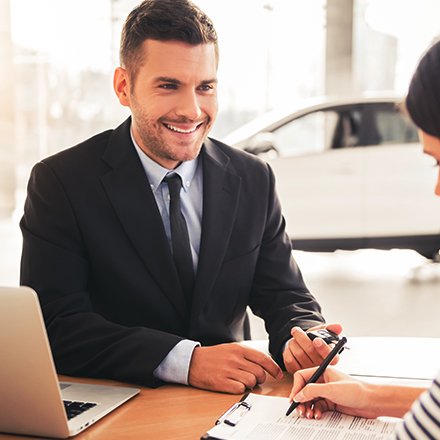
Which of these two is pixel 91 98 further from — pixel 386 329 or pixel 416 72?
pixel 416 72

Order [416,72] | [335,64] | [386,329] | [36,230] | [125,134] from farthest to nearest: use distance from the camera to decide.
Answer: [335,64], [386,329], [125,134], [36,230], [416,72]

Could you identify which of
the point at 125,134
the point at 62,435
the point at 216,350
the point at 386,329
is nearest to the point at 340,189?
the point at 386,329

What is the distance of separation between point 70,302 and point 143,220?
0.83ft

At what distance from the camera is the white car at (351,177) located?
4773mm

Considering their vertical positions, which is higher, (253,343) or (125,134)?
(125,134)

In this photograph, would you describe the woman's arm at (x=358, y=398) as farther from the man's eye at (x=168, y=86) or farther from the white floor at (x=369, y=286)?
the white floor at (x=369, y=286)

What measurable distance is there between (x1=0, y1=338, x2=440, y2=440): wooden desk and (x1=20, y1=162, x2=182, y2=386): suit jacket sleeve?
53 millimetres

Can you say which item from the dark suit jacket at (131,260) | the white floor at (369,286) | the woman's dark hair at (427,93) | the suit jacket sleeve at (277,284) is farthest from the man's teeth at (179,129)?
the white floor at (369,286)

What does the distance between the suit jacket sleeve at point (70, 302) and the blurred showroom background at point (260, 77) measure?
2.10 m

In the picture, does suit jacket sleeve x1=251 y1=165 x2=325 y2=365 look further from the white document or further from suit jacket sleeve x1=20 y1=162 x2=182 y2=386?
the white document

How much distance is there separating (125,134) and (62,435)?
34.4 inches

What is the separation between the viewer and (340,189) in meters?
4.80

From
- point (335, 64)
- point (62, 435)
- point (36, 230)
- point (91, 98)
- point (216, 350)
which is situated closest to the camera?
point (62, 435)

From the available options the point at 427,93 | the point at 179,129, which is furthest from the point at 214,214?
the point at 427,93
